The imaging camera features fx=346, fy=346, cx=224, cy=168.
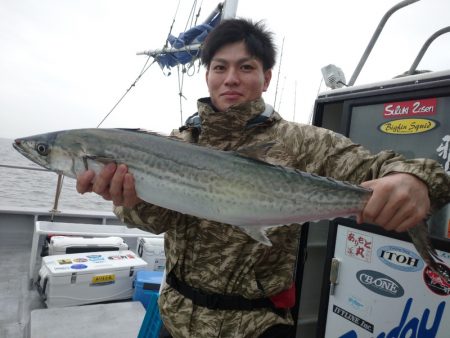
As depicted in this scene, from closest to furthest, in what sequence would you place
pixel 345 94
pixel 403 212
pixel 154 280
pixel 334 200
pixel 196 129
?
pixel 403 212 < pixel 334 200 < pixel 196 129 < pixel 345 94 < pixel 154 280

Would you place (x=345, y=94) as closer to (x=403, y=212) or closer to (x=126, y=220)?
(x=403, y=212)

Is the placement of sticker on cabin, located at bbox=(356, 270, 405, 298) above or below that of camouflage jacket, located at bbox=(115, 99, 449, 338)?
below

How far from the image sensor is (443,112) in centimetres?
249

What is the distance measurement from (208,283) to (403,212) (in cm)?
116

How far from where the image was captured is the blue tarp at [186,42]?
6.24m

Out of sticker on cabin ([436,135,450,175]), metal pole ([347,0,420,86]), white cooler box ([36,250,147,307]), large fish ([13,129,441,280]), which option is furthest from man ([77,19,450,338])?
white cooler box ([36,250,147,307])

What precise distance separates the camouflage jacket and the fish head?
0.44 m

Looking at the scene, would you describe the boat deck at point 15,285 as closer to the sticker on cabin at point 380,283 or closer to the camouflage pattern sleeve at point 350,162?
the sticker on cabin at point 380,283

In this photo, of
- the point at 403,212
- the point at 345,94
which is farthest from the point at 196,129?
the point at 345,94

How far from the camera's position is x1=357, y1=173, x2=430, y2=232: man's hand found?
63.4 inches

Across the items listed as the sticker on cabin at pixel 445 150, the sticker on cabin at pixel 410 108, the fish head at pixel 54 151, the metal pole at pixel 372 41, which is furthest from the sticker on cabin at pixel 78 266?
the sticker on cabin at pixel 445 150

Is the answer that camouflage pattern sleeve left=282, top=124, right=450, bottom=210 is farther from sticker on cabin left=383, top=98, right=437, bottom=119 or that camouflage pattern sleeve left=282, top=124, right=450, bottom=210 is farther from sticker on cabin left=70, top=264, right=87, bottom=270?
sticker on cabin left=70, top=264, right=87, bottom=270

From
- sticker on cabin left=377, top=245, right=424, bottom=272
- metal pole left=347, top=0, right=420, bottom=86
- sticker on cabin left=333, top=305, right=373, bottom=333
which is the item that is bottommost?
sticker on cabin left=333, top=305, right=373, bottom=333

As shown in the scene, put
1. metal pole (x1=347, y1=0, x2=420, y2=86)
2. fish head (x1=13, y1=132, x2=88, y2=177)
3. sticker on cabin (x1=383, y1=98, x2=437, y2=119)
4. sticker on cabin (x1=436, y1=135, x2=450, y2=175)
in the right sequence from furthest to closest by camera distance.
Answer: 1. metal pole (x1=347, y1=0, x2=420, y2=86)
2. sticker on cabin (x1=383, y1=98, x2=437, y2=119)
3. sticker on cabin (x1=436, y1=135, x2=450, y2=175)
4. fish head (x1=13, y1=132, x2=88, y2=177)
